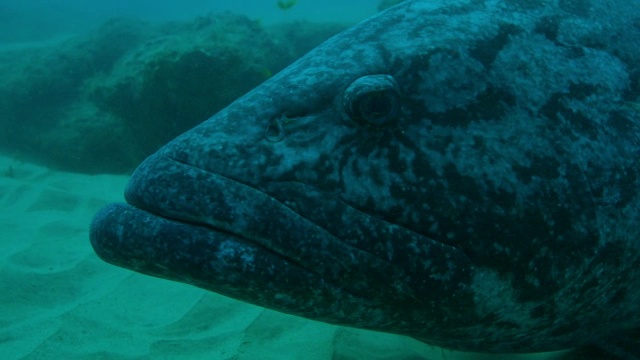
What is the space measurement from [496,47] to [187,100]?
7.77 meters

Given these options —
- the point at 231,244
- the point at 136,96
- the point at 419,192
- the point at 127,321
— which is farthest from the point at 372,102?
the point at 136,96

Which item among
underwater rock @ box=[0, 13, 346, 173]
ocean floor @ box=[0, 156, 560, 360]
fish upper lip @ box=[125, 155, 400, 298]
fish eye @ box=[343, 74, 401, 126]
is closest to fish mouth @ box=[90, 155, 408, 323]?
fish upper lip @ box=[125, 155, 400, 298]

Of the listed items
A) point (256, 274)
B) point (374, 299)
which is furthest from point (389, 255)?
point (256, 274)

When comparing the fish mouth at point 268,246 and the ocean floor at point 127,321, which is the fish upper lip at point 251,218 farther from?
the ocean floor at point 127,321

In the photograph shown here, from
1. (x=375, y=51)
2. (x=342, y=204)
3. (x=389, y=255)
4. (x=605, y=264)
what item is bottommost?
(x=605, y=264)

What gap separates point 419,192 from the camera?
7.79 feet

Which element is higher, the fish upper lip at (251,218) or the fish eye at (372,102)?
the fish eye at (372,102)

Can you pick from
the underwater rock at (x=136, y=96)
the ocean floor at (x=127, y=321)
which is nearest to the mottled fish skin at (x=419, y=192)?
the ocean floor at (x=127, y=321)

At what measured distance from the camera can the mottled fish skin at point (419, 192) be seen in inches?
88.0

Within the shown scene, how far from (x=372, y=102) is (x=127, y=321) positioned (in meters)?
3.39

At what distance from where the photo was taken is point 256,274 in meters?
2.20

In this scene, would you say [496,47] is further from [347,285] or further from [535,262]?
[347,285]

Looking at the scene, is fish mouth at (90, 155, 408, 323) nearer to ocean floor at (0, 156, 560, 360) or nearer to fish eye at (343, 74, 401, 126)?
fish eye at (343, 74, 401, 126)

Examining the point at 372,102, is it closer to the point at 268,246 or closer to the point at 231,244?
the point at 268,246
